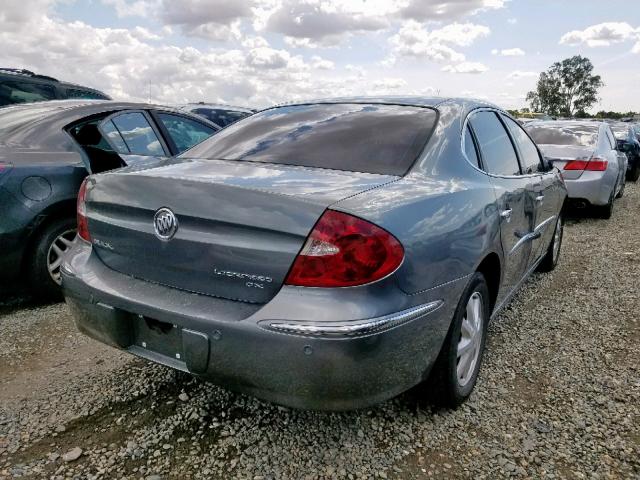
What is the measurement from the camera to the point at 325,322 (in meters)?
1.68

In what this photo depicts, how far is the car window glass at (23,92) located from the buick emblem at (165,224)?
4.65m

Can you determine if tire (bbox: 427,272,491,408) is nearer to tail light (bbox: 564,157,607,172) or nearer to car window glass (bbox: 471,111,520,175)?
car window glass (bbox: 471,111,520,175)

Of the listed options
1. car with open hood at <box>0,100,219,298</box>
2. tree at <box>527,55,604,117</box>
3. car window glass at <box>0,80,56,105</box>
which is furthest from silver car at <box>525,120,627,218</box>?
tree at <box>527,55,604,117</box>

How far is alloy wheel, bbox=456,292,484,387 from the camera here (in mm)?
2395

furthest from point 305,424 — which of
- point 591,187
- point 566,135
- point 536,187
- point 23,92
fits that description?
point 566,135

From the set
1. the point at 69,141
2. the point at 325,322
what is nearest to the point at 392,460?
the point at 325,322

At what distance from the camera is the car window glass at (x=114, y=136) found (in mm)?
3955

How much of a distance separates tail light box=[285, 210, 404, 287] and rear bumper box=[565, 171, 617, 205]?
233 inches

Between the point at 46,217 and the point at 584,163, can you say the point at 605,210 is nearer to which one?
the point at 584,163

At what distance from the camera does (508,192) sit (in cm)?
282

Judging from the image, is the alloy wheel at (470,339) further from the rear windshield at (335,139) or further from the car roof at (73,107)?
the car roof at (73,107)

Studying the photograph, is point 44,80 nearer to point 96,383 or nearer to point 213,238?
point 96,383

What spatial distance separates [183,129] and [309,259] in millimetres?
3243

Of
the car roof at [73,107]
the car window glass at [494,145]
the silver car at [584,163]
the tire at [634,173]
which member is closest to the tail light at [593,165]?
the silver car at [584,163]
